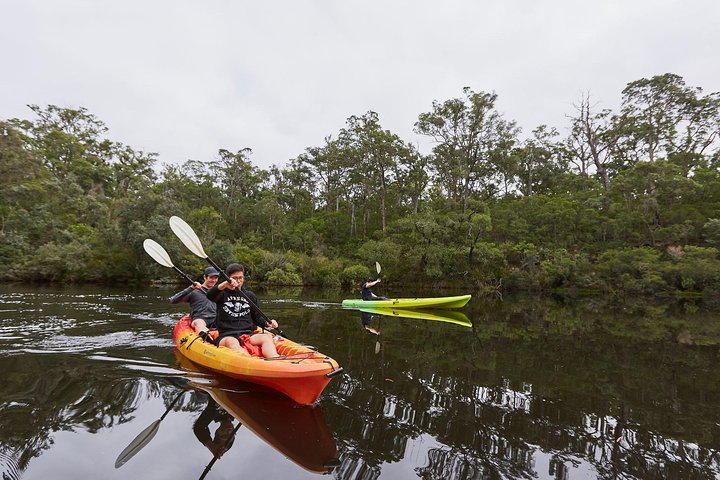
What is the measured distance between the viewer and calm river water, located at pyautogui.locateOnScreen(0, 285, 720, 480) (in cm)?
262

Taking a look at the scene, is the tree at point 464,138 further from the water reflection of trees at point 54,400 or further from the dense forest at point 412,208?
the water reflection of trees at point 54,400

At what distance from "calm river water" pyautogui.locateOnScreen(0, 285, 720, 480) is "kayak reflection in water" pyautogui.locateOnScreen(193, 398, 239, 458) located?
16 millimetres

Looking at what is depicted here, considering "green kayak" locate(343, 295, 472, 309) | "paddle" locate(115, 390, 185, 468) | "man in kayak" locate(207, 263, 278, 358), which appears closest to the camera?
"paddle" locate(115, 390, 185, 468)

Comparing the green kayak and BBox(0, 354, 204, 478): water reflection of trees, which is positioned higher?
the green kayak

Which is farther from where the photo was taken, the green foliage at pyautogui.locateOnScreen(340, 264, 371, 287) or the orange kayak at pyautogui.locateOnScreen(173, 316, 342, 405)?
the green foliage at pyautogui.locateOnScreen(340, 264, 371, 287)

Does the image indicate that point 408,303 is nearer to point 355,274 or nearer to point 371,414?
point 371,414

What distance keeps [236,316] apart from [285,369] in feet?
4.64

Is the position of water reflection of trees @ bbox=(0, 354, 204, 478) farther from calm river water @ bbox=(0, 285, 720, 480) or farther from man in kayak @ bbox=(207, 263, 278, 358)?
man in kayak @ bbox=(207, 263, 278, 358)

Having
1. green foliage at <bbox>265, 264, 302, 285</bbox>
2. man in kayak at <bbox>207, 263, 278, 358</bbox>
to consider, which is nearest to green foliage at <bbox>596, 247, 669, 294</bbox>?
green foliage at <bbox>265, 264, 302, 285</bbox>

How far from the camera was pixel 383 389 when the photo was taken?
4.14 metres

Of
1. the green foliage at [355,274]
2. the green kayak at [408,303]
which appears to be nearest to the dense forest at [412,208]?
the green foliage at [355,274]

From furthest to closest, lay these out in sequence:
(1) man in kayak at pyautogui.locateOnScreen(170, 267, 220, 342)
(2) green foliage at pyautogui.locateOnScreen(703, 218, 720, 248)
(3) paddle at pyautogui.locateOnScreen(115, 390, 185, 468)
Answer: (2) green foliage at pyautogui.locateOnScreen(703, 218, 720, 248) → (1) man in kayak at pyautogui.locateOnScreen(170, 267, 220, 342) → (3) paddle at pyautogui.locateOnScreen(115, 390, 185, 468)

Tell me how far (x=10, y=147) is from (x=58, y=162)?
1680 cm

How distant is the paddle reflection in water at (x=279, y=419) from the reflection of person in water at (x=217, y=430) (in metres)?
0.07
